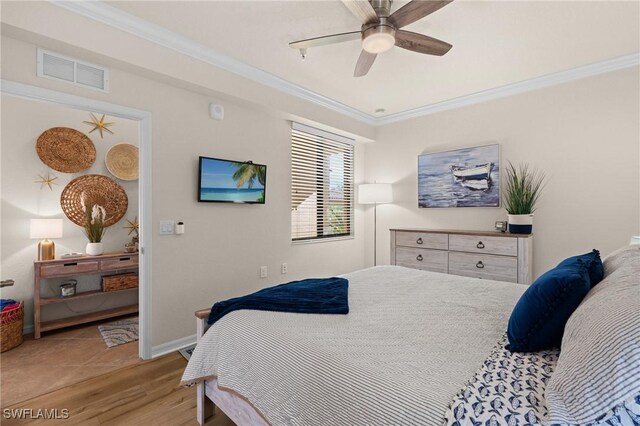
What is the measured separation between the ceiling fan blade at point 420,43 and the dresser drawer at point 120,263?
3577mm

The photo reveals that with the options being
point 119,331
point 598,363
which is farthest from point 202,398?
point 119,331

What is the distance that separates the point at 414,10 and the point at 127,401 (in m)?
2.99

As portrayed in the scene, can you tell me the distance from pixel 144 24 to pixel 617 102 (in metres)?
4.10

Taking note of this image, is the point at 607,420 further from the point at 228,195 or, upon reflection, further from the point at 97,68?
the point at 97,68

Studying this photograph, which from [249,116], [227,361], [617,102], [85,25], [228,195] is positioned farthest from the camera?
[249,116]

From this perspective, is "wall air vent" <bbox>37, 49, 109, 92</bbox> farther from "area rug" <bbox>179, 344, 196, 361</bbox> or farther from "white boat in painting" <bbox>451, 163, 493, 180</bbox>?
"white boat in painting" <bbox>451, 163, 493, 180</bbox>

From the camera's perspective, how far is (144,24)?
219 centimetres

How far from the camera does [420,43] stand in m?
1.98

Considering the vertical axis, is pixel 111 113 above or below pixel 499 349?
above

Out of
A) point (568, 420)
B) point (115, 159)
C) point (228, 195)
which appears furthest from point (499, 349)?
point (115, 159)

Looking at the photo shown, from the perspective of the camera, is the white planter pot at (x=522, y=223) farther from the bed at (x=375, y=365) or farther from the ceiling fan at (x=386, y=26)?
the ceiling fan at (x=386, y=26)

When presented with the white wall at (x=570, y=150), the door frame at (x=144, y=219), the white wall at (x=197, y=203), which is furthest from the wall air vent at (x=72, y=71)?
the white wall at (x=570, y=150)

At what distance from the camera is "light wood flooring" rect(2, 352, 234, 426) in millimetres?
1755

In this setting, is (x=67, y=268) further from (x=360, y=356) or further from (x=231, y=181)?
(x=360, y=356)
